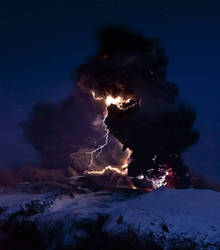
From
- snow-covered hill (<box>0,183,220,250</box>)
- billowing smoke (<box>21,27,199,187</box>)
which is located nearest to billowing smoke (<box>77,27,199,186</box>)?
billowing smoke (<box>21,27,199,187</box>)

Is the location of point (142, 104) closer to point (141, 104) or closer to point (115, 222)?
point (141, 104)

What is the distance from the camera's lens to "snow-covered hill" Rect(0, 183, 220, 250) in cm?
709

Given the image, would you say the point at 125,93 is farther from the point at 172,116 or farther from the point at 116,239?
the point at 116,239

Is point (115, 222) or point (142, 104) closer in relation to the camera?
point (115, 222)

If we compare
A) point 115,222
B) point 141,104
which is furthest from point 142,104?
point 115,222

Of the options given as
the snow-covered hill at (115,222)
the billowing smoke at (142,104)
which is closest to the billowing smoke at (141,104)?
the billowing smoke at (142,104)

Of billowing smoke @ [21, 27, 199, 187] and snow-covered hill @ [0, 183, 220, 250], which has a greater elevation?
billowing smoke @ [21, 27, 199, 187]

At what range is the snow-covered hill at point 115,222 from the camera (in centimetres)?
709

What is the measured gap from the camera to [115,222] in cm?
796

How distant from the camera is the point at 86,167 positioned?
Answer: 24.5 metres

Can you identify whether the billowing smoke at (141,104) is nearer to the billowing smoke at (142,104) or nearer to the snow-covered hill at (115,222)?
the billowing smoke at (142,104)

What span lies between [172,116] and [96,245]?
986 centimetres

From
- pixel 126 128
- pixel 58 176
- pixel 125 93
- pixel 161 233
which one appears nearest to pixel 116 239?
pixel 161 233

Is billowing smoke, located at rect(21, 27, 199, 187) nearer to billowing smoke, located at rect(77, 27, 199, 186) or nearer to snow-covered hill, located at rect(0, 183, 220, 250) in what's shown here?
billowing smoke, located at rect(77, 27, 199, 186)
